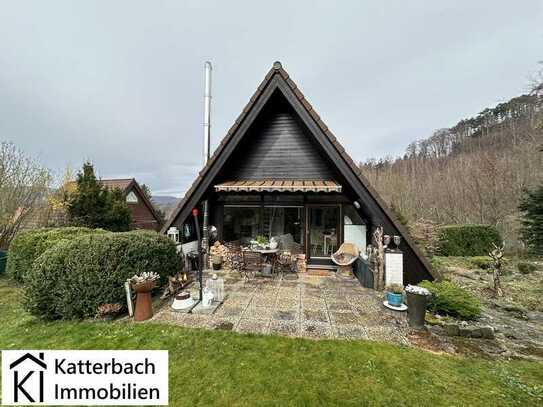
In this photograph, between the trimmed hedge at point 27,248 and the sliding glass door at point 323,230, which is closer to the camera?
the trimmed hedge at point 27,248

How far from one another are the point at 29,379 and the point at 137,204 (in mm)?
23828

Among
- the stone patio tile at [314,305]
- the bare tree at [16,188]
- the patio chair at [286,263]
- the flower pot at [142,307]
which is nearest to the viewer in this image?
the flower pot at [142,307]

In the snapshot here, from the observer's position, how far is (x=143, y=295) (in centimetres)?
518

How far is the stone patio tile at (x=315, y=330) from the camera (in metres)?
4.42

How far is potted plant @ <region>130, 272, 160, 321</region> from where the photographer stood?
502 cm

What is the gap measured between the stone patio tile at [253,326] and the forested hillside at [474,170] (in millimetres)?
11306

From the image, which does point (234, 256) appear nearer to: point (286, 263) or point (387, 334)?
point (286, 263)

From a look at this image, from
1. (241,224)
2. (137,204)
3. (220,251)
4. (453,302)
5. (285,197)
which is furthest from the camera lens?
(137,204)

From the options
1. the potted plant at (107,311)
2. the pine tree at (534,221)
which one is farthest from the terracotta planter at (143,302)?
the pine tree at (534,221)

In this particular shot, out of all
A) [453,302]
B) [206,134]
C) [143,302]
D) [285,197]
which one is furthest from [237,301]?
[206,134]

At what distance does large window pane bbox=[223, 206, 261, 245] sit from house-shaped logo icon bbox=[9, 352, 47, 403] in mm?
6514

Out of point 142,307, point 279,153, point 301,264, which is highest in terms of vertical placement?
point 279,153

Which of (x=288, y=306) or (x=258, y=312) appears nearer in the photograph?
(x=258, y=312)

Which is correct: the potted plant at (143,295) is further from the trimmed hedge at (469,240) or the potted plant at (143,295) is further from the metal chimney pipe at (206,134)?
the trimmed hedge at (469,240)
